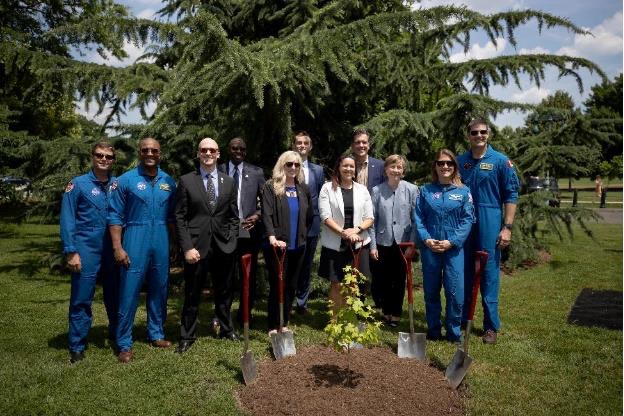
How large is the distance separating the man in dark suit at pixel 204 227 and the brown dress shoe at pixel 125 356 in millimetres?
445

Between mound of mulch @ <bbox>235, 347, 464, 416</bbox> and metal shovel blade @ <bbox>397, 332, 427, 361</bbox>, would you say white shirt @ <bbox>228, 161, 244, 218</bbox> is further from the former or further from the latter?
metal shovel blade @ <bbox>397, 332, 427, 361</bbox>

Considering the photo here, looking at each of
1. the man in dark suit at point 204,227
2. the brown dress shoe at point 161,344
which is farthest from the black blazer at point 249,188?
the brown dress shoe at point 161,344

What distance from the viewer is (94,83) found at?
22.8 feet

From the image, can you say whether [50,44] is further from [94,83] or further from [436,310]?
[436,310]

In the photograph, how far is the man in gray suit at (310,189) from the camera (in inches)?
201

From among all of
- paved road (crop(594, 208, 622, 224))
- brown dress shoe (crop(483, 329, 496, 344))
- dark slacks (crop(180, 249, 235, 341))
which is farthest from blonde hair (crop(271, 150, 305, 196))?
paved road (crop(594, 208, 622, 224))

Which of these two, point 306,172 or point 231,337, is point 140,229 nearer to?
point 231,337

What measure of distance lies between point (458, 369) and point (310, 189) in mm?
2365

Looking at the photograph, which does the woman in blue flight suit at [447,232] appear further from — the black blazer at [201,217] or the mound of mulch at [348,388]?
the black blazer at [201,217]

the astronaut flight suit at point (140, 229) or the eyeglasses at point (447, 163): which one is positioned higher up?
the eyeglasses at point (447, 163)

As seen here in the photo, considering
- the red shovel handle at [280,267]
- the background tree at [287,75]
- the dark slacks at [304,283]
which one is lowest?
the dark slacks at [304,283]

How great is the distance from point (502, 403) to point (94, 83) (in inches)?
262

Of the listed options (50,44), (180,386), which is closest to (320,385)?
(180,386)

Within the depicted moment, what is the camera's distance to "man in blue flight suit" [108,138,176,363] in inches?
168
